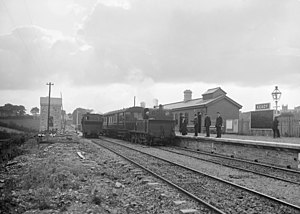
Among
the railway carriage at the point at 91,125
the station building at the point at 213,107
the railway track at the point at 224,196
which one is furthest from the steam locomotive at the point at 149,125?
the railway track at the point at 224,196

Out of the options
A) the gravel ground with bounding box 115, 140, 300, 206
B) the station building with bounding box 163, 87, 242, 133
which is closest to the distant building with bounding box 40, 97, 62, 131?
the station building with bounding box 163, 87, 242, 133

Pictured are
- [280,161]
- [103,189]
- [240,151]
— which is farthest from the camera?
[240,151]

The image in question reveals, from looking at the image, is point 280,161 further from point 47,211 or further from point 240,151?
point 47,211

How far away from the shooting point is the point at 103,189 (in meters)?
7.66

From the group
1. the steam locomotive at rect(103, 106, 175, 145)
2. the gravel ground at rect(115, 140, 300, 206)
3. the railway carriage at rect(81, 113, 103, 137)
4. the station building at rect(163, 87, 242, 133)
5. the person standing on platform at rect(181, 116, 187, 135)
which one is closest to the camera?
the gravel ground at rect(115, 140, 300, 206)

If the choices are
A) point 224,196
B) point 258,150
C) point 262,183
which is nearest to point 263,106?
point 258,150

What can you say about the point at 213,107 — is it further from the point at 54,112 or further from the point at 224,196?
the point at 54,112

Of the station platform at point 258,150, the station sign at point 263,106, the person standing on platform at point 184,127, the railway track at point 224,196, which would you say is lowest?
the railway track at point 224,196

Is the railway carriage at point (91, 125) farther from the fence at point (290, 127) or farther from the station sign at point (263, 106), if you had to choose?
the fence at point (290, 127)

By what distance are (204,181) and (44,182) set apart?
14.9ft

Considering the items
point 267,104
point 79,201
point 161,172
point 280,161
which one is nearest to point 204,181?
point 161,172

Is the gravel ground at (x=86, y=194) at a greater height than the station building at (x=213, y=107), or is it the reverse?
the station building at (x=213, y=107)

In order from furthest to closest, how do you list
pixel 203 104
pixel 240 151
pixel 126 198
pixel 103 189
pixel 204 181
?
pixel 203 104 < pixel 240 151 < pixel 204 181 < pixel 103 189 < pixel 126 198

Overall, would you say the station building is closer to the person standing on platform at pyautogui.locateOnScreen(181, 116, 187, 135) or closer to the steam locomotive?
the steam locomotive
